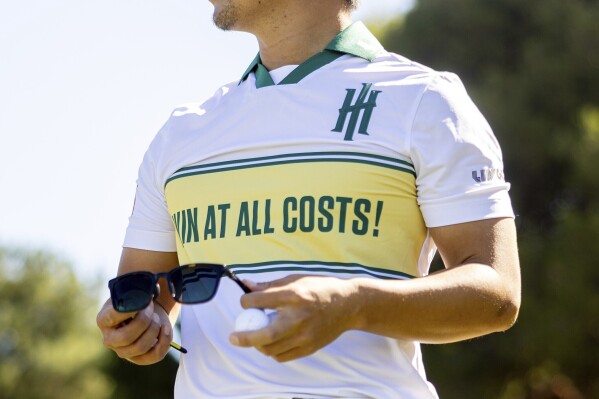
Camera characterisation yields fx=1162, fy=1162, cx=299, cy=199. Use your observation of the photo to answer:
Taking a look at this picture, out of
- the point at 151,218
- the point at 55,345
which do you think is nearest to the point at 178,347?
the point at 151,218

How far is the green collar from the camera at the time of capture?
3.33 metres

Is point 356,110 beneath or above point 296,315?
above

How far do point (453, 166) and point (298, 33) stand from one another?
810 mm

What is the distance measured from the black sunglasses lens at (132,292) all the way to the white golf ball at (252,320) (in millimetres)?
432

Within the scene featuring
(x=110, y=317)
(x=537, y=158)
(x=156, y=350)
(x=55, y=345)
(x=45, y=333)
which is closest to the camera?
(x=110, y=317)

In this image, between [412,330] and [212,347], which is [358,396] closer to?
[412,330]

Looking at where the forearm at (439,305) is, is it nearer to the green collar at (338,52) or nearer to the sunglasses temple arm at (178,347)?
the sunglasses temple arm at (178,347)

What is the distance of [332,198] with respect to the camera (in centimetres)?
301

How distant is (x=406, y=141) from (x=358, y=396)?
67cm

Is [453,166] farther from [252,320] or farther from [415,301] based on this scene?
[252,320]

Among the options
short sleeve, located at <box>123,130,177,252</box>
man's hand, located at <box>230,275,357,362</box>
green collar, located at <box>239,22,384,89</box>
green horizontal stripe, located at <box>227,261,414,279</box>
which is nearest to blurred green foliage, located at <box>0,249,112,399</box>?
short sleeve, located at <box>123,130,177,252</box>

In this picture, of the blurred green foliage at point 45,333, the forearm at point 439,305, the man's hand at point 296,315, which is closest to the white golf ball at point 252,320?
the man's hand at point 296,315

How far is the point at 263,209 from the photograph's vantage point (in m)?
3.08

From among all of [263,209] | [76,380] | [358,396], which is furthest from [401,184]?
[76,380]
